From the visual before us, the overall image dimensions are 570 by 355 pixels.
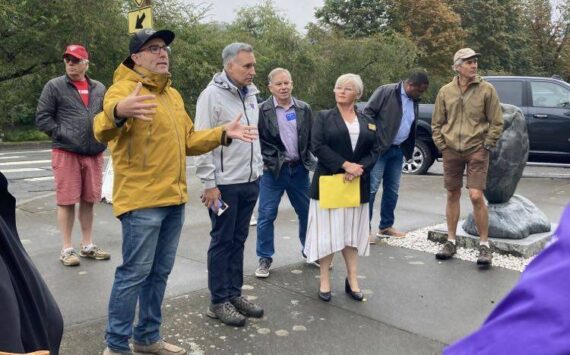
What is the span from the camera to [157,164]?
3328 mm

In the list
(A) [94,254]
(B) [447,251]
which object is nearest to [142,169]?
(A) [94,254]

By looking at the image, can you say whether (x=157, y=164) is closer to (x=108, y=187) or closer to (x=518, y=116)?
(x=518, y=116)

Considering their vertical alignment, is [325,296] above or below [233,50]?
below

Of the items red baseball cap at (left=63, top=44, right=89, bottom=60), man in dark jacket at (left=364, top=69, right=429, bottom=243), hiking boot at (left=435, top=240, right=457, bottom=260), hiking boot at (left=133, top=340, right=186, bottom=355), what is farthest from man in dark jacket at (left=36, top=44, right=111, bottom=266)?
hiking boot at (left=435, top=240, right=457, bottom=260)

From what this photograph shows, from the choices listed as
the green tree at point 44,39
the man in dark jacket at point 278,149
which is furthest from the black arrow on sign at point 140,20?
the green tree at point 44,39

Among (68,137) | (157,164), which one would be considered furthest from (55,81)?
(157,164)

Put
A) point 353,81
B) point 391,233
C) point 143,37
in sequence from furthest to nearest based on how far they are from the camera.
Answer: point 391,233 → point 353,81 → point 143,37

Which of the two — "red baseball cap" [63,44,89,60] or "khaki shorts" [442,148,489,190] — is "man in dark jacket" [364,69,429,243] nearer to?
"khaki shorts" [442,148,489,190]

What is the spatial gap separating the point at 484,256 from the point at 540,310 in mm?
4923

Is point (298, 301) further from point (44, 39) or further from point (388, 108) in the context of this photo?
point (44, 39)

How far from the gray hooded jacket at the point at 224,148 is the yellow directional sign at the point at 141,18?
5141 mm

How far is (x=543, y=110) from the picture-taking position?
11.1 meters

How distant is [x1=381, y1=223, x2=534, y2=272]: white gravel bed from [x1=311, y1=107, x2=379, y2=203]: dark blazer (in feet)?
Result: 5.57

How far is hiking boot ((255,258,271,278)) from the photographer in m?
5.02
